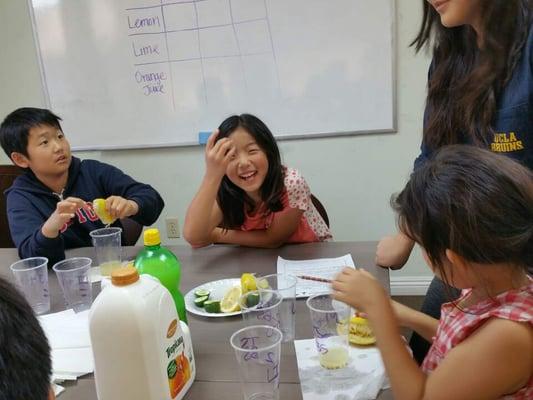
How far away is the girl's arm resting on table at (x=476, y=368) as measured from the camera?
2.47ft

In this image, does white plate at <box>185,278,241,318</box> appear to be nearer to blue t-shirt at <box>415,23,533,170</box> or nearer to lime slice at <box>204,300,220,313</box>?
lime slice at <box>204,300,220,313</box>

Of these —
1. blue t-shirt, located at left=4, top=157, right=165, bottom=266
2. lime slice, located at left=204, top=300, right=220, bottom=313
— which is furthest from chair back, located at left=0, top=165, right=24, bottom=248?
lime slice, located at left=204, top=300, right=220, bottom=313

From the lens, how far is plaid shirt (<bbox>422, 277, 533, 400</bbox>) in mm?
770

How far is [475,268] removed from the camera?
803 mm

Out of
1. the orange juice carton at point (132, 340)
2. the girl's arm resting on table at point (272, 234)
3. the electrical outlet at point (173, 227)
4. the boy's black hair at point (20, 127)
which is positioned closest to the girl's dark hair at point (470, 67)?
the girl's arm resting on table at point (272, 234)

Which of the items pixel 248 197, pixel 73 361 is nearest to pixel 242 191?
pixel 248 197

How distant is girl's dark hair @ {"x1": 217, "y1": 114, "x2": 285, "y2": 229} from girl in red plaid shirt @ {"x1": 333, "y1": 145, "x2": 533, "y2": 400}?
86 cm

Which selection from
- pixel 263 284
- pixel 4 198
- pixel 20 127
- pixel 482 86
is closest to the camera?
pixel 263 284

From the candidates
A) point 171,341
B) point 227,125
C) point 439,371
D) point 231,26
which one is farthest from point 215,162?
point 231,26

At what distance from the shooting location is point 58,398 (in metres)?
0.88

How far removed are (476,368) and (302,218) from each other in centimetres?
98

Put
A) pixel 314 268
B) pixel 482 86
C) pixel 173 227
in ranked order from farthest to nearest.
Answer: pixel 173 227 < pixel 314 268 < pixel 482 86

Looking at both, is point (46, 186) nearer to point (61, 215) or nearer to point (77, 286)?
point (61, 215)

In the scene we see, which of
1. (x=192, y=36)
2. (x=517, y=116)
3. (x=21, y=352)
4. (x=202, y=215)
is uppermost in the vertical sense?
(x=192, y=36)
